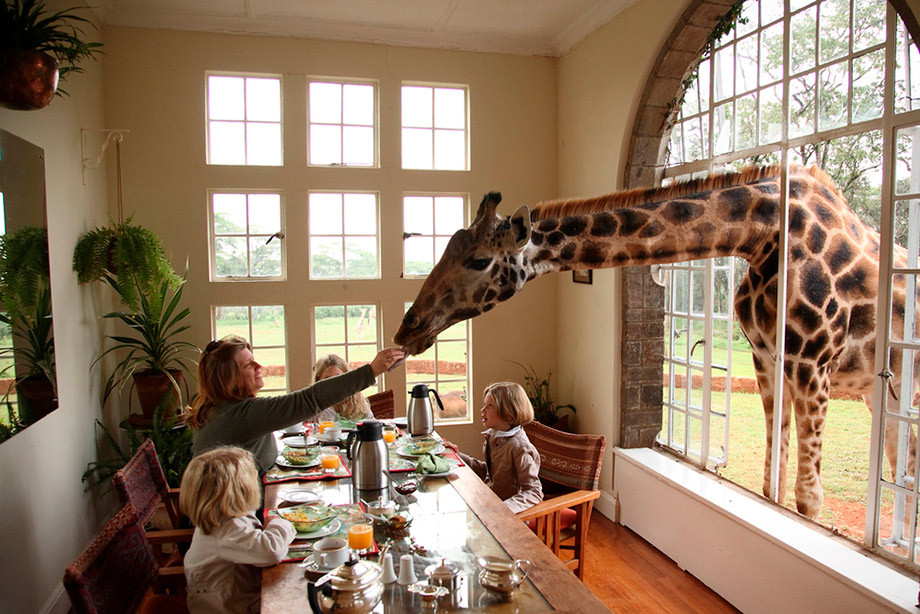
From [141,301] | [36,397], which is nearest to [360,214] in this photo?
[141,301]

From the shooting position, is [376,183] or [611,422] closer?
[611,422]

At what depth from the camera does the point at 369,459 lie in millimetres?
2463

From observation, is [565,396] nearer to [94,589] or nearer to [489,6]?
[489,6]

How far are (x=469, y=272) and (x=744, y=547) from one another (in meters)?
2.12

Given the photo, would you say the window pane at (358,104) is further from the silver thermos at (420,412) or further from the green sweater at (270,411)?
the green sweater at (270,411)

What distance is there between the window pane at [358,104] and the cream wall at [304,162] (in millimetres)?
131

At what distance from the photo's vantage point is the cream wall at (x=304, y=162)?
4488 millimetres

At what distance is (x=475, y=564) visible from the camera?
188 cm

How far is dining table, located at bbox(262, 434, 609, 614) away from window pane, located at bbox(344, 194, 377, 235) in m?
2.61

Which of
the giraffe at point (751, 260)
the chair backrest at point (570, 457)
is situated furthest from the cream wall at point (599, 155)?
the giraffe at point (751, 260)

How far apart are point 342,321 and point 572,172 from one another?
2.22 metres

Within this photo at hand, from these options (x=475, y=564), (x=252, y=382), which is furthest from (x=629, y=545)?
(x=252, y=382)

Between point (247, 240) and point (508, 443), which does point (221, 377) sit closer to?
point (508, 443)

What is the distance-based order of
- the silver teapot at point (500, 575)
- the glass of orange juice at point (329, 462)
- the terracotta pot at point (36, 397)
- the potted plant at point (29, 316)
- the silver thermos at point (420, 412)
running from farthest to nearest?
the silver thermos at point (420, 412), the glass of orange juice at point (329, 462), the terracotta pot at point (36, 397), the potted plant at point (29, 316), the silver teapot at point (500, 575)
